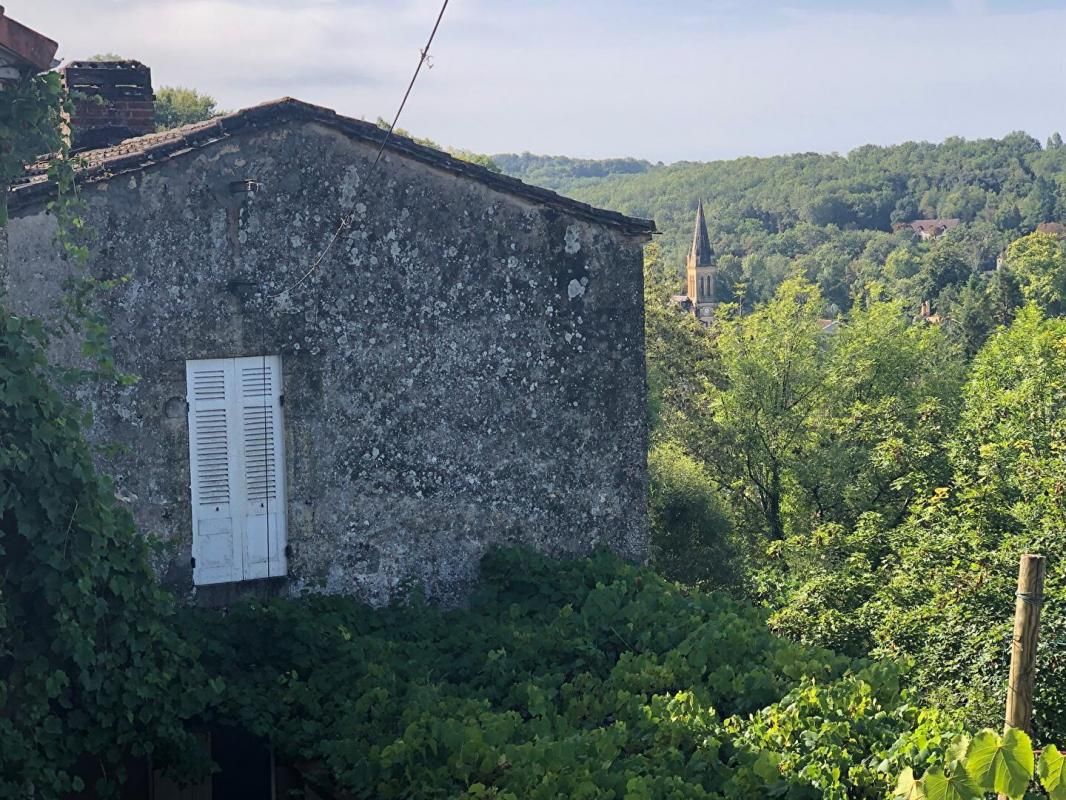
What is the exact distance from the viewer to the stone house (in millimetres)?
9445

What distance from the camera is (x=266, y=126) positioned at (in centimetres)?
971

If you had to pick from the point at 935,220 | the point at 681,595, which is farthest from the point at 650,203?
the point at 681,595

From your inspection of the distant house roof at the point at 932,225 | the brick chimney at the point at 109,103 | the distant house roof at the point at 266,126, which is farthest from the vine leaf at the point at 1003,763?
the distant house roof at the point at 932,225

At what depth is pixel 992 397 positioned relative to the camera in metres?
26.3

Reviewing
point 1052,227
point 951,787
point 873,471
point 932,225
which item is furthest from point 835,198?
point 951,787

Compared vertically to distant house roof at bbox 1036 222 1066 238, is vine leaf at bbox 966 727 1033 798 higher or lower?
lower

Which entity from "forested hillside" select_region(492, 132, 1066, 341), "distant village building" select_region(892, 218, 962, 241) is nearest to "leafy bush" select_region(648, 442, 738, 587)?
"forested hillside" select_region(492, 132, 1066, 341)

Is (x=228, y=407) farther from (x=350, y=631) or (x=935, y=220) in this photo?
(x=935, y=220)

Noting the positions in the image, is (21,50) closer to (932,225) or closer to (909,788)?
(909,788)

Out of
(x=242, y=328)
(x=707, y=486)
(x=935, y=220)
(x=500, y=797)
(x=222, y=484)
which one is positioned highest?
(x=935, y=220)

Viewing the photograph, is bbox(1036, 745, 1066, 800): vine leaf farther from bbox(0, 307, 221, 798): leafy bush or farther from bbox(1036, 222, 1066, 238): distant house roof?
bbox(1036, 222, 1066, 238): distant house roof

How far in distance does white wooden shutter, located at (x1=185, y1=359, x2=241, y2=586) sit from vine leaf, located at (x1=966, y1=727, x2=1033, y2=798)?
6517 mm

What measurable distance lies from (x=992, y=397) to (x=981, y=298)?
112ft

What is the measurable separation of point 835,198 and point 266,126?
167m
